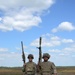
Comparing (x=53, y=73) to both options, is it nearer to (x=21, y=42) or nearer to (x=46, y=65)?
(x=46, y=65)

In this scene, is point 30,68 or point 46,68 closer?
point 46,68

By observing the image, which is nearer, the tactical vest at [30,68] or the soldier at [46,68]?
the soldier at [46,68]

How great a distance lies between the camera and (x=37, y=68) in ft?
49.8

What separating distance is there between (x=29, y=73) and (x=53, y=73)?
1.71 metres

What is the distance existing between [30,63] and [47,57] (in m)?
1.87

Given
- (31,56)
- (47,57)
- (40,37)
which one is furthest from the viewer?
(40,37)

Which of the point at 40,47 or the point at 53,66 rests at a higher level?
the point at 40,47

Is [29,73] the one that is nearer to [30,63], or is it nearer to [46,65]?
[30,63]

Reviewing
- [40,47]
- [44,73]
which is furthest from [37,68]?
[40,47]

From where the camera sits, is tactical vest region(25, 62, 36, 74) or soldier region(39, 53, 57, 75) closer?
soldier region(39, 53, 57, 75)

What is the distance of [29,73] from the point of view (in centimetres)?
1623

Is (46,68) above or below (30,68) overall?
below

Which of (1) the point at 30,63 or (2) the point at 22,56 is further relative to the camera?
(2) the point at 22,56

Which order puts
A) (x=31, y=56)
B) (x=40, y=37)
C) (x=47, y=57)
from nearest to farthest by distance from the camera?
(x=47, y=57)
(x=31, y=56)
(x=40, y=37)
